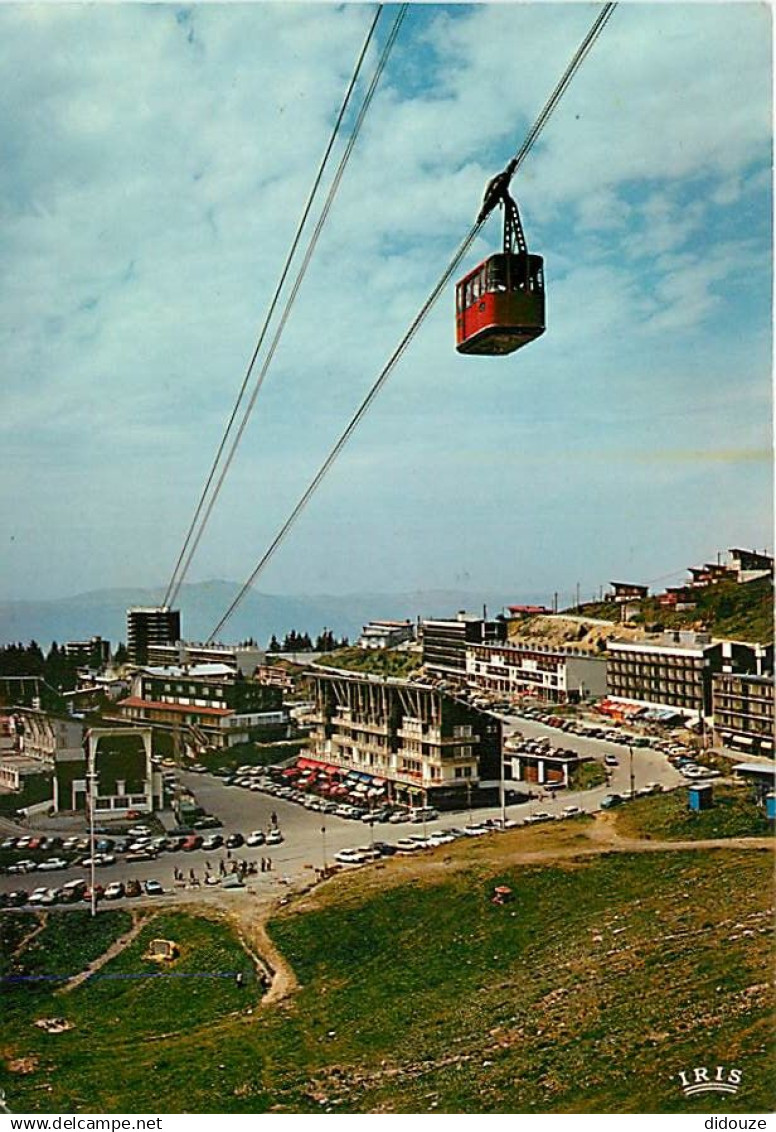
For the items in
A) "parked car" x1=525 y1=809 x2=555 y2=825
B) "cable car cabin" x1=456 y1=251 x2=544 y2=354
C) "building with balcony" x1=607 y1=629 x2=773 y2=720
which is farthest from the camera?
"parked car" x1=525 y1=809 x2=555 y2=825

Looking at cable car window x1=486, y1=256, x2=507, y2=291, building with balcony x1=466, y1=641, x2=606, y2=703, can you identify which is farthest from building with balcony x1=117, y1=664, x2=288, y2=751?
cable car window x1=486, y1=256, x2=507, y2=291

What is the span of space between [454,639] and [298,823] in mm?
833

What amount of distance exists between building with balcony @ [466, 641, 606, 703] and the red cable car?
4.60 ft

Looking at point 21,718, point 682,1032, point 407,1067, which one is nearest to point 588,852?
point 682,1032

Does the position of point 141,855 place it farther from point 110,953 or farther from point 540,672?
point 540,672

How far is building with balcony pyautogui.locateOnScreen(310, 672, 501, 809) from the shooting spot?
143 inches

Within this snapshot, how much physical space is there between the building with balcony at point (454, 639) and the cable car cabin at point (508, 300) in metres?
1.30

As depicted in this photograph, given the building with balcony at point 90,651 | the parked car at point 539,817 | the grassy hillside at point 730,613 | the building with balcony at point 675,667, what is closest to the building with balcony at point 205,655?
the building with balcony at point 90,651

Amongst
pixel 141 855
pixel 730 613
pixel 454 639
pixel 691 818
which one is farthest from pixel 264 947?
pixel 730 613

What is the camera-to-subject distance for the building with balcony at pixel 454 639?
3.69 metres

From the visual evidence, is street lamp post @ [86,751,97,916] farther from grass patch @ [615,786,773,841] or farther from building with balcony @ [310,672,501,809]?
grass patch @ [615,786,773,841]

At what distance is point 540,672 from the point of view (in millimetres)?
3795

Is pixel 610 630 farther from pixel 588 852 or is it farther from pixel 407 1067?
pixel 407 1067

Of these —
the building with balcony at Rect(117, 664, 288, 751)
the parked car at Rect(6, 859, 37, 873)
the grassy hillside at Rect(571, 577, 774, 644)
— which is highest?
the grassy hillside at Rect(571, 577, 774, 644)
